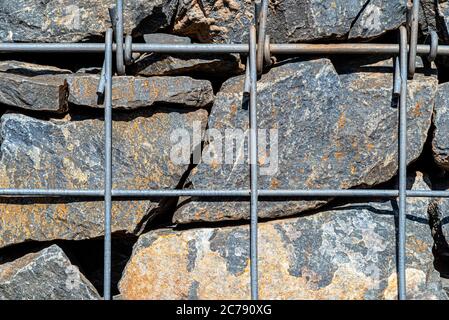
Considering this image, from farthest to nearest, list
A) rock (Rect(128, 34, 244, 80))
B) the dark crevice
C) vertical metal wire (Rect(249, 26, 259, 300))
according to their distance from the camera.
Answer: the dark crevice → rock (Rect(128, 34, 244, 80)) → vertical metal wire (Rect(249, 26, 259, 300))

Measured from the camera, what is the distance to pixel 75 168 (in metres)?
2.08

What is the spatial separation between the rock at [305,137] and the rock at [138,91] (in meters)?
0.10

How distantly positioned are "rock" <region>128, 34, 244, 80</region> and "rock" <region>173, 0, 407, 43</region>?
0.21 ft

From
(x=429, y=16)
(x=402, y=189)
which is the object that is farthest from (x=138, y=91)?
(x=429, y=16)

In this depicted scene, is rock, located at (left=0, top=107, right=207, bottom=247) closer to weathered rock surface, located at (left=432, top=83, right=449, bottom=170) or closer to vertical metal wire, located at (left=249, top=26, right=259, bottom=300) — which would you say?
vertical metal wire, located at (left=249, top=26, right=259, bottom=300)

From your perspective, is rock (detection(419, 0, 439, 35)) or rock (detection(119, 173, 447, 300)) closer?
rock (detection(119, 173, 447, 300))

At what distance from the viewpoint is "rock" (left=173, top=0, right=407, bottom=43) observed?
82.4 inches

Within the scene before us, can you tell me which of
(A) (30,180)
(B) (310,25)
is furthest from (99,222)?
(B) (310,25)

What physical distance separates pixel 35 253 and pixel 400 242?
3.31 ft

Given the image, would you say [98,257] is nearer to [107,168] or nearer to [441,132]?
[107,168]

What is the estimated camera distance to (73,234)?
2.09 meters

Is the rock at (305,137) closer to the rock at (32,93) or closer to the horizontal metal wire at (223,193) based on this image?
the horizontal metal wire at (223,193)

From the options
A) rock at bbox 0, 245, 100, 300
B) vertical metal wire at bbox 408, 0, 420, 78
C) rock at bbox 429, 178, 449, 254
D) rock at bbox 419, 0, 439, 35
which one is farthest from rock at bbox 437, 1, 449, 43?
rock at bbox 0, 245, 100, 300

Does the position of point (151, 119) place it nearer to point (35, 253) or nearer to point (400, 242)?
point (35, 253)
